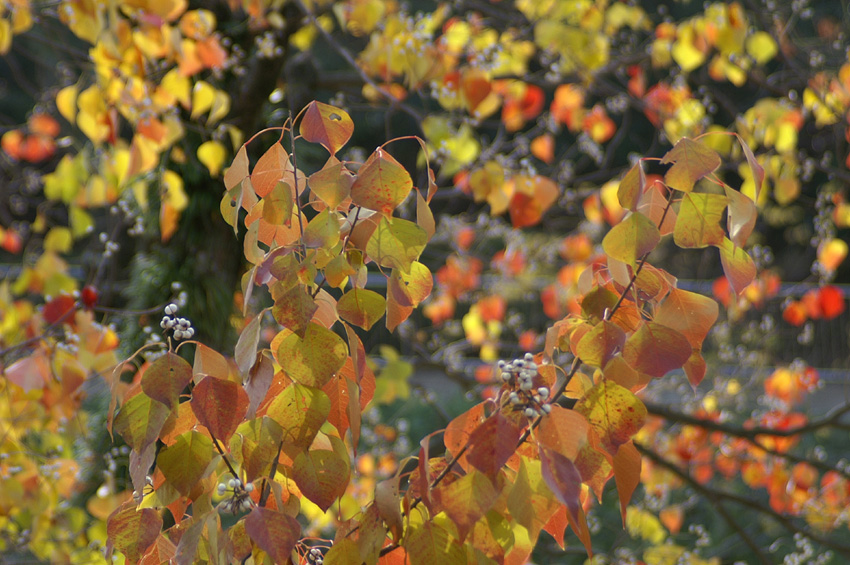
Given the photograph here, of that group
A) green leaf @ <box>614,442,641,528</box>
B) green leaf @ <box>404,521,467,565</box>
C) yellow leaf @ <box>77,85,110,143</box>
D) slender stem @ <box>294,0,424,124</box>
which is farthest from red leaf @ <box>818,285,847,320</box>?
green leaf @ <box>404,521,467,565</box>

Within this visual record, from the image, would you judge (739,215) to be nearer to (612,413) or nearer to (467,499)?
(612,413)

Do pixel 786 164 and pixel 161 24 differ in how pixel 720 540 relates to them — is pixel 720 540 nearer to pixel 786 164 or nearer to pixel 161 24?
pixel 786 164

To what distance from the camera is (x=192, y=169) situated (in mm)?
2078

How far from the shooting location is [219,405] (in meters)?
0.67

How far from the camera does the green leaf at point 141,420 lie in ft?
2.20

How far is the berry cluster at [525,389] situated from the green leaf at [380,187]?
17cm

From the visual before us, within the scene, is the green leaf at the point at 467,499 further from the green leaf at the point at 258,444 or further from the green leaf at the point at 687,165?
the green leaf at the point at 687,165

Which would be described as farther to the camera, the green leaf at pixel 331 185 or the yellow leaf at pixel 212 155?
the yellow leaf at pixel 212 155

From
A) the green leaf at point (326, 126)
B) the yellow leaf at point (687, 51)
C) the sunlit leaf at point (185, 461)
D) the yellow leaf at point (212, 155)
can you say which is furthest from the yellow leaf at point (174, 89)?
the yellow leaf at point (687, 51)

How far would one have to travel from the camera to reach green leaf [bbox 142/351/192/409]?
25.7 inches

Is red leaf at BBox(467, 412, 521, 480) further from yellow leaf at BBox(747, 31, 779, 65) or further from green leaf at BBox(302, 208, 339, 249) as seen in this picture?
yellow leaf at BBox(747, 31, 779, 65)

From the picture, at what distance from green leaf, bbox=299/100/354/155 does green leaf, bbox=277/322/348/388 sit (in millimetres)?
173

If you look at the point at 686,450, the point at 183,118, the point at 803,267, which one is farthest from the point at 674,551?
the point at 803,267

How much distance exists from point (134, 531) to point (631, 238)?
1.65ft
